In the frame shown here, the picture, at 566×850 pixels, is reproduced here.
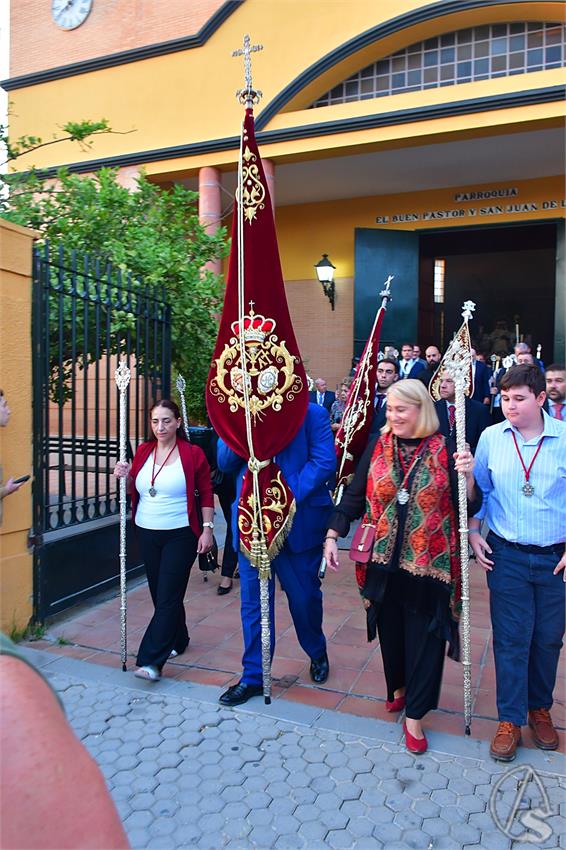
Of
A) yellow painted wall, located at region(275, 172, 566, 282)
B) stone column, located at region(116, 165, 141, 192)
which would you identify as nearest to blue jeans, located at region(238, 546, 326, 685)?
stone column, located at region(116, 165, 141, 192)

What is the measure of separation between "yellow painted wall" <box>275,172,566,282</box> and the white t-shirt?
10228mm

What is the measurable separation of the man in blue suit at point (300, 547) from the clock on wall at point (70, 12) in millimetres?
12791

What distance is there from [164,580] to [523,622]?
2.07 metres

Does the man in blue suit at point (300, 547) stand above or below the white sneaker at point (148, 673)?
above

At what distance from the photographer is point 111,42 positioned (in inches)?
490

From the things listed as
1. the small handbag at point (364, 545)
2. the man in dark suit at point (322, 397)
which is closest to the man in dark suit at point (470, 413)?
the small handbag at point (364, 545)

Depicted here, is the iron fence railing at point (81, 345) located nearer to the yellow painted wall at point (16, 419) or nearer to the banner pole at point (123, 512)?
the yellow painted wall at point (16, 419)

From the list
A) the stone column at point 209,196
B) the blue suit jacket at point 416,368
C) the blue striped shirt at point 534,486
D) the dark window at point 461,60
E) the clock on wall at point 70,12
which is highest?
the clock on wall at point 70,12

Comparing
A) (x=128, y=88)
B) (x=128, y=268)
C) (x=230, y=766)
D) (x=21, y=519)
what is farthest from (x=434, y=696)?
(x=128, y=88)

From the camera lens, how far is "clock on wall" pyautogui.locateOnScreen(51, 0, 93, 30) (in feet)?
42.2

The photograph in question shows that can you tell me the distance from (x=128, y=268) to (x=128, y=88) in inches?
307

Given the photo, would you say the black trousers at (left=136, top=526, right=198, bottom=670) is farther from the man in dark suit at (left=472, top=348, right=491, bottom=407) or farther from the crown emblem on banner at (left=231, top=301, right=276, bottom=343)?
the man in dark suit at (left=472, top=348, right=491, bottom=407)

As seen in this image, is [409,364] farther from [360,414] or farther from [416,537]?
[416,537]

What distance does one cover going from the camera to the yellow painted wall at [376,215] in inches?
471
